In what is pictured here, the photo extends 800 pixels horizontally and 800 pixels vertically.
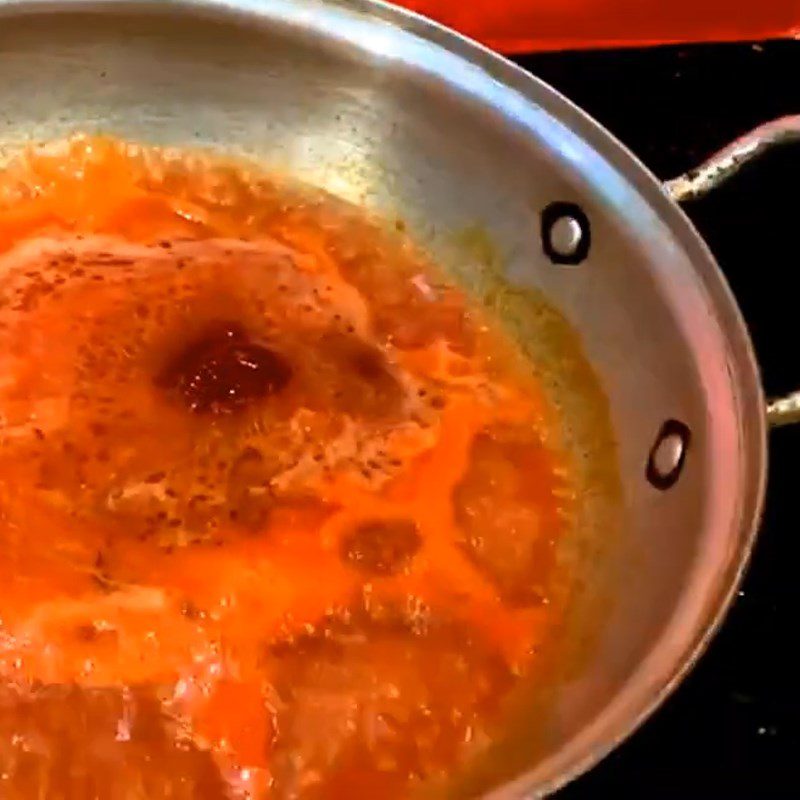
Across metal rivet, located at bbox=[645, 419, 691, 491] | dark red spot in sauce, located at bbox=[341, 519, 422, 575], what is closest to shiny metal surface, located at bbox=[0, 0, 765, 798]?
metal rivet, located at bbox=[645, 419, 691, 491]

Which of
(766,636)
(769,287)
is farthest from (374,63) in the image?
(766,636)

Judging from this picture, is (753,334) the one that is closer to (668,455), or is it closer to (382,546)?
(668,455)

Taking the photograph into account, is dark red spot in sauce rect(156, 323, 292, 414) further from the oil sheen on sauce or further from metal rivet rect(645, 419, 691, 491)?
metal rivet rect(645, 419, 691, 491)

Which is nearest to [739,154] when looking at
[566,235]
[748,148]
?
[748,148]

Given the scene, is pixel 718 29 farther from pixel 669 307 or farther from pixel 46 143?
pixel 46 143

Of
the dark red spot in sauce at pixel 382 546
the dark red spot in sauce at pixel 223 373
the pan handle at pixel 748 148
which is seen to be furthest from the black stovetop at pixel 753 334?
the dark red spot in sauce at pixel 223 373

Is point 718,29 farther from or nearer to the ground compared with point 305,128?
farther from the ground
